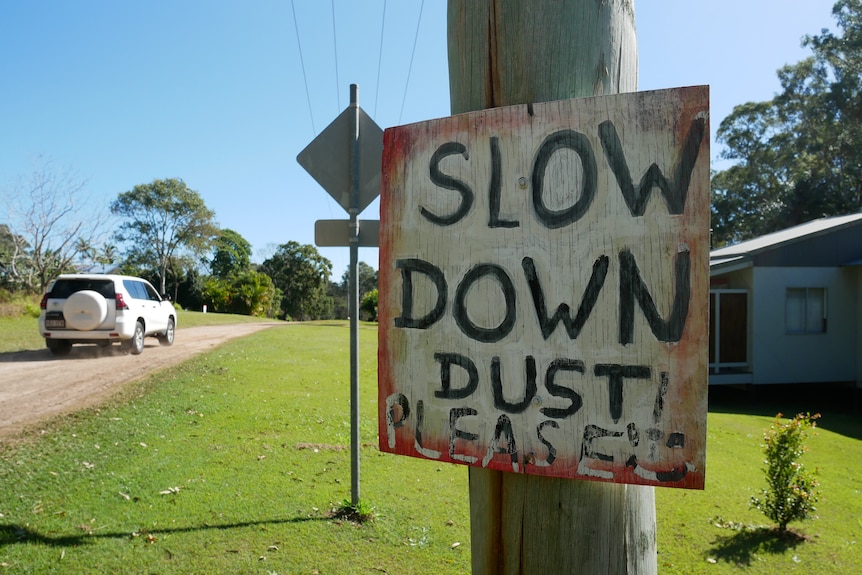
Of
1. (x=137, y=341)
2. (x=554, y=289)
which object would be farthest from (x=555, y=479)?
(x=137, y=341)

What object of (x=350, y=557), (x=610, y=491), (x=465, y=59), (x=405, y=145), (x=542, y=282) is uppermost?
(x=465, y=59)

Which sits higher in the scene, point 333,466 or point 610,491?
point 610,491

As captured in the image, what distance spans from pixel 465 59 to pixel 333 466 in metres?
5.12

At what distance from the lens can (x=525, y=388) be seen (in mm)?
1250

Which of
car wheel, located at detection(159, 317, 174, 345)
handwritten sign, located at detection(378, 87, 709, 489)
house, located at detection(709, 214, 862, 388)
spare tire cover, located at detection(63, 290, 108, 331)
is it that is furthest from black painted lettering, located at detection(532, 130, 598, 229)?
car wheel, located at detection(159, 317, 174, 345)

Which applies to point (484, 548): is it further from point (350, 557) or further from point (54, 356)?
point (54, 356)

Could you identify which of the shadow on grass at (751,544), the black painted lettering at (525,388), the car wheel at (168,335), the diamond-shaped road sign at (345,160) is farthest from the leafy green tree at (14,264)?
the black painted lettering at (525,388)

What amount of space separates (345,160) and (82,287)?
36.9ft

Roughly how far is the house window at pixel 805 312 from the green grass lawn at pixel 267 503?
22.5 ft

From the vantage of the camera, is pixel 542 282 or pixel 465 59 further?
pixel 465 59

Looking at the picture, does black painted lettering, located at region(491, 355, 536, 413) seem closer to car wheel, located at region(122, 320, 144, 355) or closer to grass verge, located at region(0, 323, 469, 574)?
grass verge, located at region(0, 323, 469, 574)

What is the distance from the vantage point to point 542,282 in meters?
1.23

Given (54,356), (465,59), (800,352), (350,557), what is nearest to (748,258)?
(800,352)

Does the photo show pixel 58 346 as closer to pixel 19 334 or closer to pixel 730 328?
pixel 19 334
